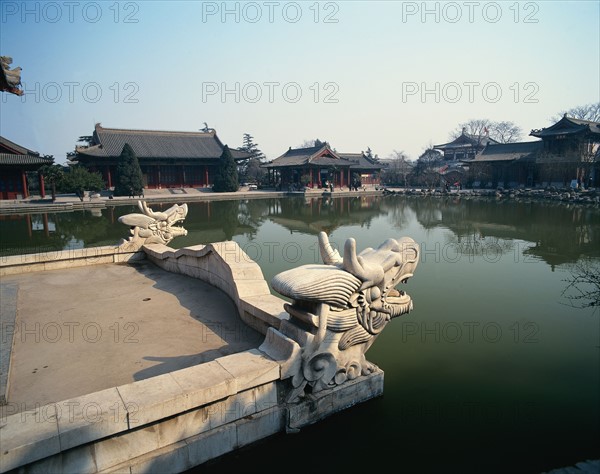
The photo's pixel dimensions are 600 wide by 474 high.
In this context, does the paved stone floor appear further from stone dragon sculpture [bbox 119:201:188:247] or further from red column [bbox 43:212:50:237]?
red column [bbox 43:212:50:237]

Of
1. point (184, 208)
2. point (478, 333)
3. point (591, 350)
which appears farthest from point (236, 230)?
point (591, 350)

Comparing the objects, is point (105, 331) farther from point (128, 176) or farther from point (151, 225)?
point (128, 176)

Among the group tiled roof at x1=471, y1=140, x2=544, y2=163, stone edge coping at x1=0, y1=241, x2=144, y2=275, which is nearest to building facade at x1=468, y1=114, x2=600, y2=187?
tiled roof at x1=471, y1=140, x2=544, y2=163

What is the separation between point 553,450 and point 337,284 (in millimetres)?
2284

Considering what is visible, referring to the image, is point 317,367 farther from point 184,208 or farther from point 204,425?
point 184,208

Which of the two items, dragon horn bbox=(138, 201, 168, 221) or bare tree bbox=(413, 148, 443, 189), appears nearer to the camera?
dragon horn bbox=(138, 201, 168, 221)

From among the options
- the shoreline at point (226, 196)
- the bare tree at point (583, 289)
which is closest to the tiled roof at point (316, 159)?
the shoreline at point (226, 196)

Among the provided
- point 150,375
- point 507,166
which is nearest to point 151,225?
point 150,375

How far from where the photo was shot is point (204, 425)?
9.57ft

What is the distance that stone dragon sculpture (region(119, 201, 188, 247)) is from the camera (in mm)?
7795

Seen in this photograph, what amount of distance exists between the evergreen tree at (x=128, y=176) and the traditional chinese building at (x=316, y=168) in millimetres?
13824

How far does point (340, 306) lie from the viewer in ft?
10.9

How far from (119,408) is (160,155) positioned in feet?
112

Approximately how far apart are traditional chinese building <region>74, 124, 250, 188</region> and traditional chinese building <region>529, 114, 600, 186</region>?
26439 millimetres
